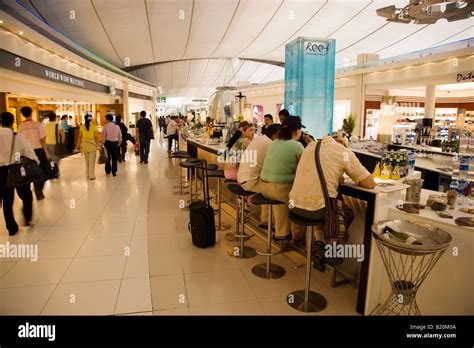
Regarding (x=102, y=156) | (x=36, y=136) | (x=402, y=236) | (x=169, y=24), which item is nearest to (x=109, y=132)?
(x=102, y=156)

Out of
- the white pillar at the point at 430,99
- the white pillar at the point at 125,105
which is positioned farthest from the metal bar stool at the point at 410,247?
the white pillar at the point at 125,105

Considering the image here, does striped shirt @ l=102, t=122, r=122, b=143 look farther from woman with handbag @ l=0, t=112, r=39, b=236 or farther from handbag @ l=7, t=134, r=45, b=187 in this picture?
handbag @ l=7, t=134, r=45, b=187

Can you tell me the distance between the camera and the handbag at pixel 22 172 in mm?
4148

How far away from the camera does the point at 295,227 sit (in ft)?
12.6

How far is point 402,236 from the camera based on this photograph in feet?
7.02

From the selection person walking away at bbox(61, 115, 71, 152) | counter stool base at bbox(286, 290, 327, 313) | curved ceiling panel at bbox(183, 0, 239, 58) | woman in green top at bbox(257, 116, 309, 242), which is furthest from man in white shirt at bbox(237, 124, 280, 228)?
curved ceiling panel at bbox(183, 0, 239, 58)

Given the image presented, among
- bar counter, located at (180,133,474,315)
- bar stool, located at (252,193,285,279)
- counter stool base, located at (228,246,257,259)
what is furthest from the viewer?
counter stool base, located at (228,246,257,259)

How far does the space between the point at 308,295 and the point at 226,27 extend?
63.6 ft

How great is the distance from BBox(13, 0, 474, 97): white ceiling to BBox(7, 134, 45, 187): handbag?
11.2 meters

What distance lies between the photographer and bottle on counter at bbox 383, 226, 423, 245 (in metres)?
2.06

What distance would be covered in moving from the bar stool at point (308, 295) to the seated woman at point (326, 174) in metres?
0.06
